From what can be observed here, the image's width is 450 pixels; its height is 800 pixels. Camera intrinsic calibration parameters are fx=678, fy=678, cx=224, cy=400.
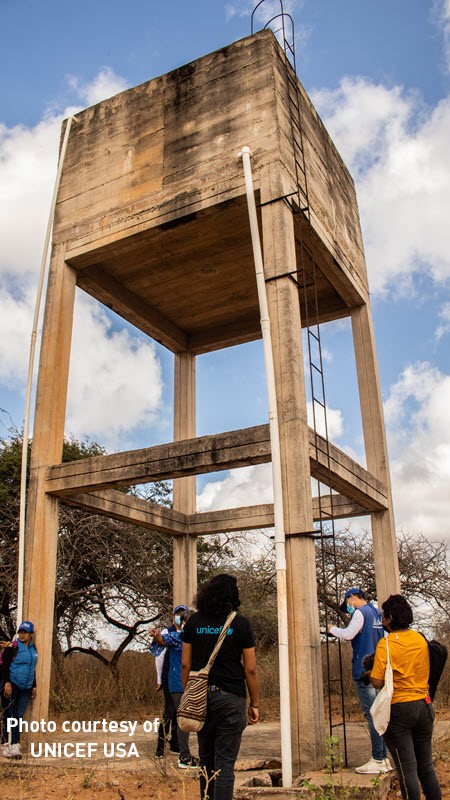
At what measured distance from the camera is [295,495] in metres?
8.01

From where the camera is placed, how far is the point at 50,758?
8031mm

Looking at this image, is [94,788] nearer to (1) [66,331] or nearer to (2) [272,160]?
(1) [66,331]

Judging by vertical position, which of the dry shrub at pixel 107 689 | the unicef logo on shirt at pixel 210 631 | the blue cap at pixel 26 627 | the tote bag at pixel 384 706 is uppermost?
the blue cap at pixel 26 627

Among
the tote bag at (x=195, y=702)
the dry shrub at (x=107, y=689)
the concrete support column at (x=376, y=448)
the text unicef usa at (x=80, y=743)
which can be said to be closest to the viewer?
the tote bag at (x=195, y=702)

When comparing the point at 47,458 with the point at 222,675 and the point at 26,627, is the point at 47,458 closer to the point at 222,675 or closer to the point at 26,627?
the point at 26,627

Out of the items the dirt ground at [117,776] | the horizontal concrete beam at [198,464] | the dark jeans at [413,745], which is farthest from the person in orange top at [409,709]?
the horizontal concrete beam at [198,464]

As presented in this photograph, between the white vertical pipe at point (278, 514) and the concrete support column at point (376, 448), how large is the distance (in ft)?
12.4

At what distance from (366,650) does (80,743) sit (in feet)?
14.5

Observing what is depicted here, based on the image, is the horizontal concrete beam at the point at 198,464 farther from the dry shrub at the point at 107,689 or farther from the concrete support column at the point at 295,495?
the dry shrub at the point at 107,689

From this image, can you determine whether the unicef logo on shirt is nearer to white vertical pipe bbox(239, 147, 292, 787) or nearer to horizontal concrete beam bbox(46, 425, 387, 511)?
white vertical pipe bbox(239, 147, 292, 787)

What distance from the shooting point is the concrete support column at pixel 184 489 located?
44.1ft

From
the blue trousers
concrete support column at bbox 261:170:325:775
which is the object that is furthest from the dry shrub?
the blue trousers

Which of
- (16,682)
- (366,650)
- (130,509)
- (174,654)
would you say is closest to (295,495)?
(366,650)

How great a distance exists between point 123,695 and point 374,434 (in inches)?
262
